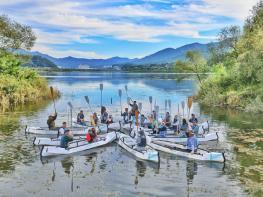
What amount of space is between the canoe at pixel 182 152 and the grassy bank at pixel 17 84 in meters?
27.1

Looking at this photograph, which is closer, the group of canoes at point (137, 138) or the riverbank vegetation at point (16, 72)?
the group of canoes at point (137, 138)

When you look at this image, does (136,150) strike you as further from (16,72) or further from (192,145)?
(16,72)

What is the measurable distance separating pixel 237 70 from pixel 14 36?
3552 cm

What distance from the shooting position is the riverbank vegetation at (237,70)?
53219 mm

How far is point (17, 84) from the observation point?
191 feet

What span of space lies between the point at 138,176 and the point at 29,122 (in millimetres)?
22694

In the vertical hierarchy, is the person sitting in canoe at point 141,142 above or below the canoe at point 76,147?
above

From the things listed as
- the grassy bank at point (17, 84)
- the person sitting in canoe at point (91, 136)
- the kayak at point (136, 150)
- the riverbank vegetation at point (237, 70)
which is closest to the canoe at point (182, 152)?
the kayak at point (136, 150)

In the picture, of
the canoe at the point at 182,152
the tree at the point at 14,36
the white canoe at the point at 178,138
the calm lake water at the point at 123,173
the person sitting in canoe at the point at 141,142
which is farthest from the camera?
the tree at the point at 14,36

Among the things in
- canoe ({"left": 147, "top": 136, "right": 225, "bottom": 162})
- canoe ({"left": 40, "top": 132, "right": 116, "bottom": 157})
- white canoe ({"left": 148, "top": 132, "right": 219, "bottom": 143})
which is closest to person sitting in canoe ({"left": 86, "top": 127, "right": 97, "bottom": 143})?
canoe ({"left": 40, "top": 132, "right": 116, "bottom": 157})

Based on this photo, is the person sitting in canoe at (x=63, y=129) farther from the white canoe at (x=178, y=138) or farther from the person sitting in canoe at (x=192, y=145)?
the person sitting in canoe at (x=192, y=145)

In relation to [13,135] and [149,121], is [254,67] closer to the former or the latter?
[149,121]

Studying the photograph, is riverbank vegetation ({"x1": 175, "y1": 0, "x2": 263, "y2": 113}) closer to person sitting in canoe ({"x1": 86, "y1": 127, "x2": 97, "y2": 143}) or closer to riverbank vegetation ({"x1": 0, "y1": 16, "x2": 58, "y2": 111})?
riverbank vegetation ({"x1": 0, "y1": 16, "x2": 58, "y2": 111})

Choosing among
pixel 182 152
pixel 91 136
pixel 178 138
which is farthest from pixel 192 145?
pixel 91 136
